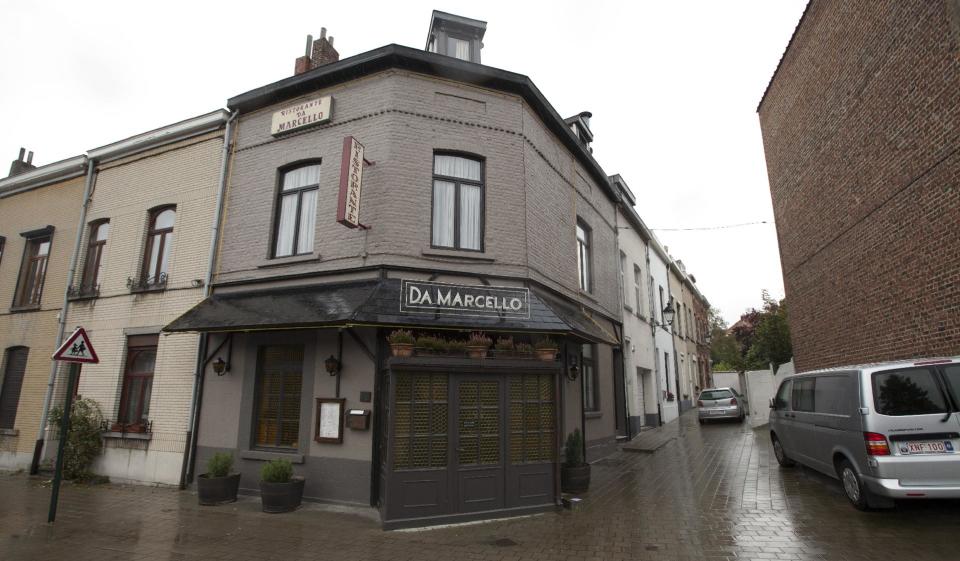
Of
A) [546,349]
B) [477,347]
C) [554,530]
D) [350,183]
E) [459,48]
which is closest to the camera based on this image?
[554,530]

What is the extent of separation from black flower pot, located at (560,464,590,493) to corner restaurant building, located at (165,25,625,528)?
3.43ft

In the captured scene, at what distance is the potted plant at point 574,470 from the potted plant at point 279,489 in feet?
14.5

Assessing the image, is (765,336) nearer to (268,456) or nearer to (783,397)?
(783,397)

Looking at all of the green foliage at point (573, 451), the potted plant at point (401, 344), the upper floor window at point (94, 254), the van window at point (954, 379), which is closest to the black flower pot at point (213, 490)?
the potted plant at point (401, 344)

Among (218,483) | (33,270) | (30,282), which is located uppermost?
(33,270)

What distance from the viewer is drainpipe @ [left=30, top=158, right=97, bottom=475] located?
1131 cm

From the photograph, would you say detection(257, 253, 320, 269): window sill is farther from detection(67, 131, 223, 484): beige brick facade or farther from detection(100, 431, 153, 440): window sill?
detection(100, 431, 153, 440): window sill

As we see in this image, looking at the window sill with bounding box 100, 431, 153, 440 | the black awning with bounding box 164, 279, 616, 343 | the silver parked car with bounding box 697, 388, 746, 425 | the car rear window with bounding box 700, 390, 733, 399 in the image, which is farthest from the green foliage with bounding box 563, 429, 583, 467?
the car rear window with bounding box 700, 390, 733, 399

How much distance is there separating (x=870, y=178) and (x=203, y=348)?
45.6 ft

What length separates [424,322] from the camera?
7.74 metres

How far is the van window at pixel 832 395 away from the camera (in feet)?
22.3

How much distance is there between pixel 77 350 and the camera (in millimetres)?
7695

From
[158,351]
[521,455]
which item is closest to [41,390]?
[158,351]

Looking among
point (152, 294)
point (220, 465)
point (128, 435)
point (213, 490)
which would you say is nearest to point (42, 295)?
point (152, 294)
